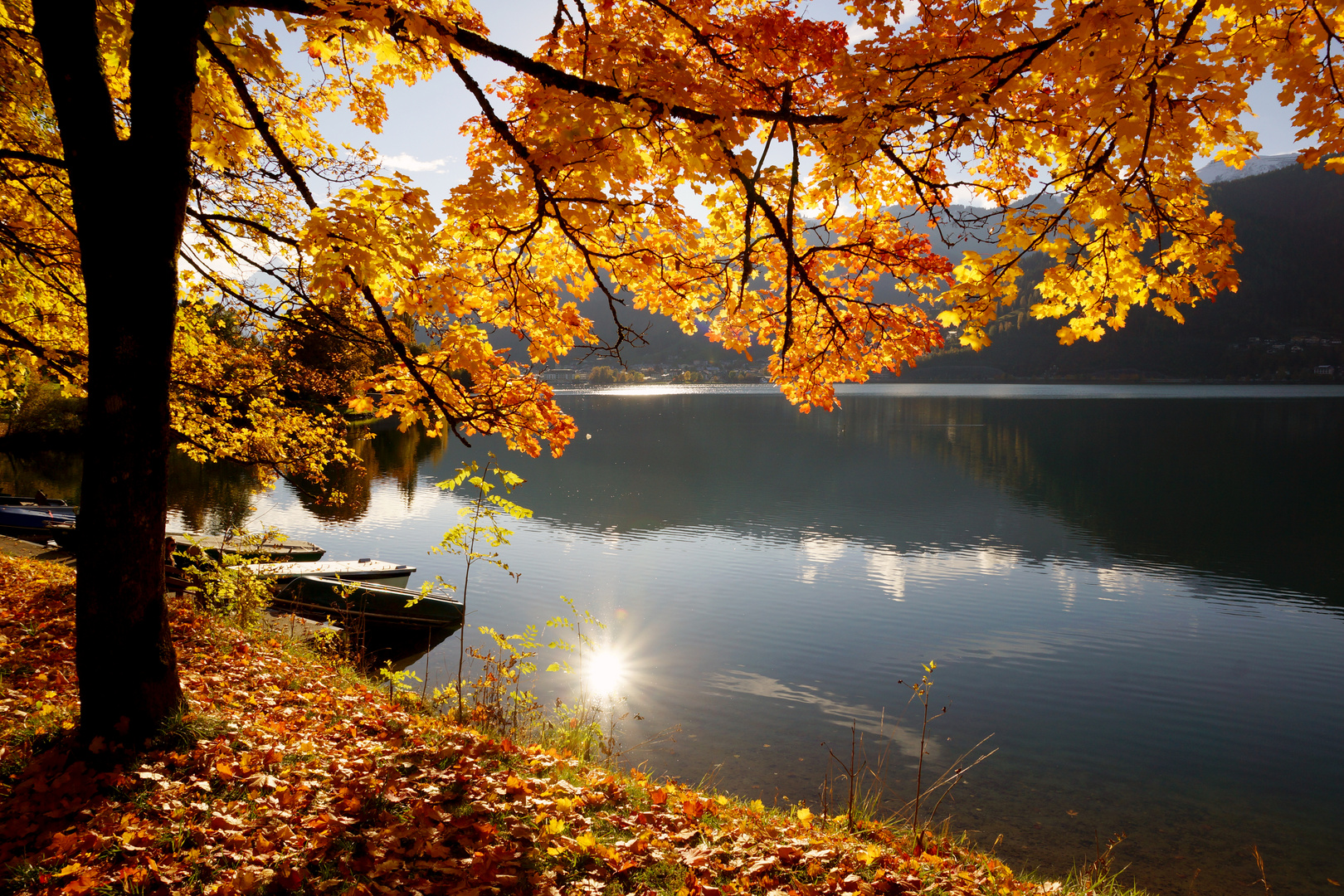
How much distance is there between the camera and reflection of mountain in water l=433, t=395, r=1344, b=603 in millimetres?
25062

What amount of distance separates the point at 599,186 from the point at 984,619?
15.8 metres

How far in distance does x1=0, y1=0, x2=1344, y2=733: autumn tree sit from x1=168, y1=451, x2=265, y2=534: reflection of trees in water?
15123 millimetres

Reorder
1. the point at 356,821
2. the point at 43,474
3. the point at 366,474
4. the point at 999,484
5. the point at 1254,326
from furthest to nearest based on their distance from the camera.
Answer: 1. the point at 1254,326
2. the point at 999,484
3. the point at 43,474
4. the point at 366,474
5. the point at 356,821

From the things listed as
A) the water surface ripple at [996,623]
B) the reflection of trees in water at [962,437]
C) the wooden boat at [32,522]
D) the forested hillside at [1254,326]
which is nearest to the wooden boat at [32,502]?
the wooden boat at [32,522]

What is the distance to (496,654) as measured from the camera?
44.7ft

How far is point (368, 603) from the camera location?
1334 cm

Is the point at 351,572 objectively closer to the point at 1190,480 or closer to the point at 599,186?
the point at 599,186

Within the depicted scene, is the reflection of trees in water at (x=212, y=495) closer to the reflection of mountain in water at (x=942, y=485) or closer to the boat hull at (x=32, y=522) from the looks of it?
the reflection of mountain in water at (x=942, y=485)

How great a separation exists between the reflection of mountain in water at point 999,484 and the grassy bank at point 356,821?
20760 mm

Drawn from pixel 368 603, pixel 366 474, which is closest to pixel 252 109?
pixel 368 603

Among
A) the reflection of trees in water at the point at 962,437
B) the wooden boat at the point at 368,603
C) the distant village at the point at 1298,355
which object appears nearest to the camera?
the wooden boat at the point at 368,603

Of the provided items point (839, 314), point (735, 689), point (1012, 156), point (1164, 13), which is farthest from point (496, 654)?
point (1164, 13)

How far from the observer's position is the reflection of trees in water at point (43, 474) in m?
25.2

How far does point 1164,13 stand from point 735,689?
11.4 meters
